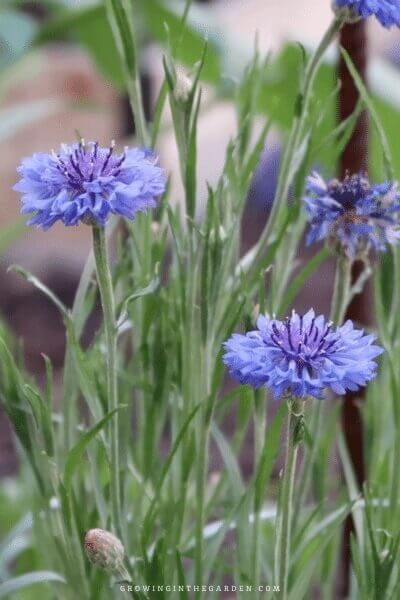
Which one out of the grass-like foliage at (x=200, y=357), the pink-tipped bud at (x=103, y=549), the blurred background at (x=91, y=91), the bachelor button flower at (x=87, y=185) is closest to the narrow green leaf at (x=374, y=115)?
the grass-like foliage at (x=200, y=357)

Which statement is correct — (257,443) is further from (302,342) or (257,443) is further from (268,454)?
(302,342)

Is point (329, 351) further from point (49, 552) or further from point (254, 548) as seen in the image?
point (49, 552)

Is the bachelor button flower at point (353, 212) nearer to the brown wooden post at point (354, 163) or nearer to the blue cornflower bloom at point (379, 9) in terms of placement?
the blue cornflower bloom at point (379, 9)

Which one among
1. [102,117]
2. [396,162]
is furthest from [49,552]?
[102,117]

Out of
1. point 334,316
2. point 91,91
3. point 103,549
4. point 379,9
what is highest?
point 91,91

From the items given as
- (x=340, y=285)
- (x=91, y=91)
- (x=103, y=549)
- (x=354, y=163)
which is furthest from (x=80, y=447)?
(x=91, y=91)
